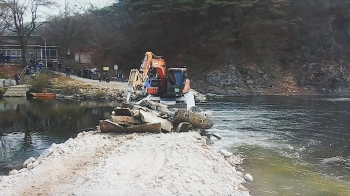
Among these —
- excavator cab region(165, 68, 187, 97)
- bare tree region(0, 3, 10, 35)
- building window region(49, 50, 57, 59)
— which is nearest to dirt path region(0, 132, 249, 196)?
excavator cab region(165, 68, 187, 97)

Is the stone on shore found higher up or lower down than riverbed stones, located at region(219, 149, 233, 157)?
higher up

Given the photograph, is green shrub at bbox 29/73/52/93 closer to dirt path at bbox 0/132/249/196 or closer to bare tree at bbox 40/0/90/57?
bare tree at bbox 40/0/90/57

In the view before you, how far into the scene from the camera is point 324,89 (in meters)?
44.1

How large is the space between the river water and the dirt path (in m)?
1.55

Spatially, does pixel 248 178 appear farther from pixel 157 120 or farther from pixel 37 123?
pixel 37 123

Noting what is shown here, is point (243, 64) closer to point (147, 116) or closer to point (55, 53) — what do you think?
point (55, 53)

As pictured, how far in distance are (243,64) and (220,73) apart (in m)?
3.46

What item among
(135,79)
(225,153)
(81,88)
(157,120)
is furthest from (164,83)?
(81,88)

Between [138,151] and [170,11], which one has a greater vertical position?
[170,11]

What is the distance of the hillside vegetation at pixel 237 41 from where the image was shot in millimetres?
45188

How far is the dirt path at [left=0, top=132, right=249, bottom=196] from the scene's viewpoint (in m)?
9.85

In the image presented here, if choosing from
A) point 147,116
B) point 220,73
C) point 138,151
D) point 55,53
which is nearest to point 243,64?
point 220,73

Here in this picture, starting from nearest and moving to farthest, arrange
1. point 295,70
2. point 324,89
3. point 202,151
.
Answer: point 202,151 → point 324,89 → point 295,70

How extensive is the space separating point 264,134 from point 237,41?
1197 inches
